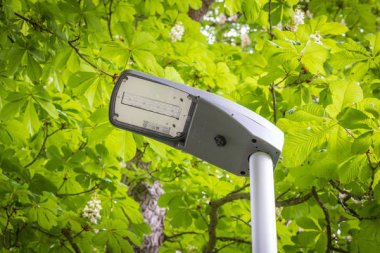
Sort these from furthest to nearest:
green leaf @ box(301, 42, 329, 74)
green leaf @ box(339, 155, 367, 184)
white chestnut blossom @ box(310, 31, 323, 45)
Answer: white chestnut blossom @ box(310, 31, 323, 45), green leaf @ box(301, 42, 329, 74), green leaf @ box(339, 155, 367, 184)

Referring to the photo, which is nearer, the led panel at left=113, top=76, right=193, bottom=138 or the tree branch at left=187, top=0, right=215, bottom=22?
the led panel at left=113, top=76, right=193, bottom=138

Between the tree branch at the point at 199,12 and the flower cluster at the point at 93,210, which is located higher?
the tree branch at the point at 199,12

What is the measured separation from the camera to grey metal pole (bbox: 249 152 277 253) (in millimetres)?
715

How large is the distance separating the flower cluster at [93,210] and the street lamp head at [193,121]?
1100 millimetres

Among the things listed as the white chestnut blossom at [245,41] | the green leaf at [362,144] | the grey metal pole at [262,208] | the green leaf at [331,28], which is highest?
the white chestnut blossom at [245,41]

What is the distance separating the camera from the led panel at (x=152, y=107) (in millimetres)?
845

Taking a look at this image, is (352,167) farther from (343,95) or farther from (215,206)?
(215,206)

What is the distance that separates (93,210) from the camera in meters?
1.90

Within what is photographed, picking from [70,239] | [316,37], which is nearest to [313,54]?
[316,37]

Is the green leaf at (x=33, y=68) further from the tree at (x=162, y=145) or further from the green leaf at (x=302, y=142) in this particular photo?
the green leaf at (x=302, y=142)

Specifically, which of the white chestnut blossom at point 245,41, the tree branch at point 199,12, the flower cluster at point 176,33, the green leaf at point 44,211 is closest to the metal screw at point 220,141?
the green leaf at point 44,211

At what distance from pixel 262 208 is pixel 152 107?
0.96 ft

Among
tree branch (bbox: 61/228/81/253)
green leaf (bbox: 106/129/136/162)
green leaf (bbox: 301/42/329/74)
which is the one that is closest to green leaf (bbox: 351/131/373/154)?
green leaf (bbox: 301/42/329/74)

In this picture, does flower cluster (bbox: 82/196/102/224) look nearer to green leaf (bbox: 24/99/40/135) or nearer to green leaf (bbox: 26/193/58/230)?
green leaf (bbox: 26/193/58/230)
